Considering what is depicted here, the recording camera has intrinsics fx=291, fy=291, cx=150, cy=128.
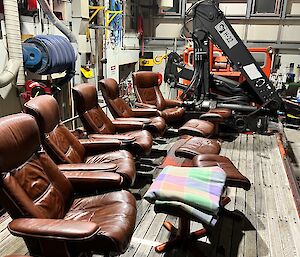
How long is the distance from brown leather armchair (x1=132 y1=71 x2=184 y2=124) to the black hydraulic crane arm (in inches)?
38.3

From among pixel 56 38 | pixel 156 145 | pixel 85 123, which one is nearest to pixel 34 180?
pixel 85 123

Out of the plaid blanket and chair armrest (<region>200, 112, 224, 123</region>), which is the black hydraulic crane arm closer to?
chair armrest (<region>200, 112, 224, 123</region>)

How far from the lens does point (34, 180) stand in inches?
68.9

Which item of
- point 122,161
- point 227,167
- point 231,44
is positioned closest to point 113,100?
point 122,161

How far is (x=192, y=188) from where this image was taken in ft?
6.34

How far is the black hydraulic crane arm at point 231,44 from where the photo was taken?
14.7ft

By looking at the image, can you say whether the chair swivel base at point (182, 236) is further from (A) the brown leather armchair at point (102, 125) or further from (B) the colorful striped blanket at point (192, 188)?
(A) the brown leather armchair at point (102, 125)

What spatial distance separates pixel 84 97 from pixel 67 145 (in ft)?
2.26

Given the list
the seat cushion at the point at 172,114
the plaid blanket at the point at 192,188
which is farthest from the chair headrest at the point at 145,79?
the plaid blanket at the point at 192,188

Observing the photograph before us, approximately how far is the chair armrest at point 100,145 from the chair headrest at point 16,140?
0.90 m

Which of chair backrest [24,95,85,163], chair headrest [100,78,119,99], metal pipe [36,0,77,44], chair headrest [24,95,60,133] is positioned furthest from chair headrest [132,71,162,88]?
chair headrest [24,95,60,133]

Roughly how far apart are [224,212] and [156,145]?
191 cm

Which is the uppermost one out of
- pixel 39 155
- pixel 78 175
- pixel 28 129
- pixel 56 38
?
pixel 56 38

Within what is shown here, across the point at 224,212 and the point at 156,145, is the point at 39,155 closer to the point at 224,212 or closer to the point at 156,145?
the point at 224,212
